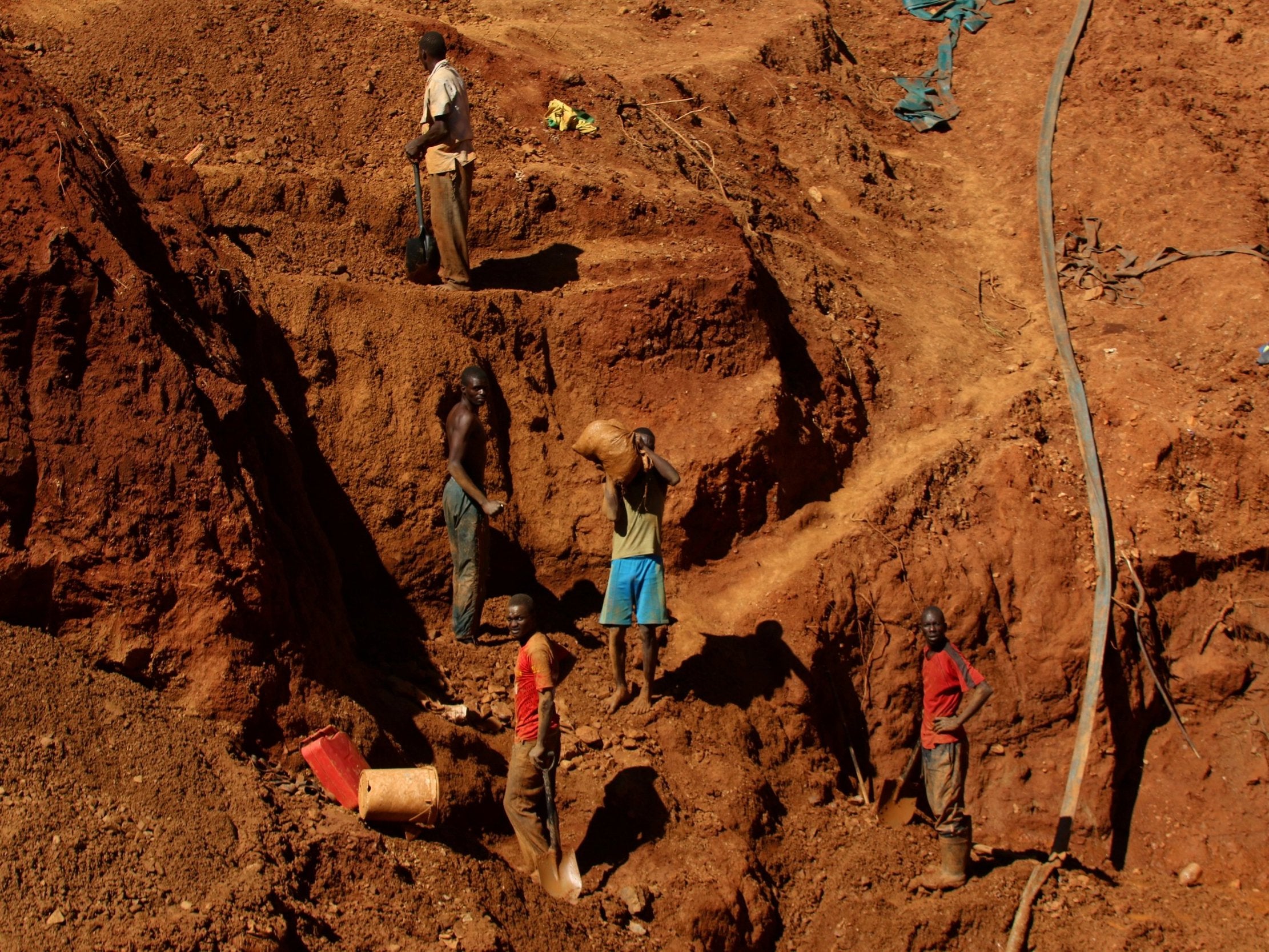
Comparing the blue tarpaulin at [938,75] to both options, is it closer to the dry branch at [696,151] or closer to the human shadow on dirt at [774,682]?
the dry branch at [696,151]

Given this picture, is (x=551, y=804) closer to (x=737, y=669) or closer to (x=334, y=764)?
(x=334, y=764)

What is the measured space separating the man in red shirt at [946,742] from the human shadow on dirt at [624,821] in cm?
164

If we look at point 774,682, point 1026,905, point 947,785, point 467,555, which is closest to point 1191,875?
point 1026,905

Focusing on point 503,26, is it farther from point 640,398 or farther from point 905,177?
point 640,398

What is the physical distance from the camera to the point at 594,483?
8.29 metres

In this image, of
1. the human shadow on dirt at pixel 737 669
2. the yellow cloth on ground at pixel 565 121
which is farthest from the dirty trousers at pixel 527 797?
the yellow cloth on ground at pixel 565 121

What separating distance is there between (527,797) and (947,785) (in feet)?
8.58

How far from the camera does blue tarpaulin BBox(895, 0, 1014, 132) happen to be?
44.7 feet

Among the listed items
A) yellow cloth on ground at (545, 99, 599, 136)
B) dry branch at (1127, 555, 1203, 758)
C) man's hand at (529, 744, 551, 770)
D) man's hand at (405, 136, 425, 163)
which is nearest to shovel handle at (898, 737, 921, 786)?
dry branch at (1127, 555, 1203, 758)

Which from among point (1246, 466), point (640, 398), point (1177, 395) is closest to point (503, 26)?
point (640, 398)

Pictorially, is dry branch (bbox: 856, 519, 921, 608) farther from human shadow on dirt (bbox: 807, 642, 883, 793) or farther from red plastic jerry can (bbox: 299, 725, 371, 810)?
red plastic jerry can (bbox: 299, 725, 371, 810)

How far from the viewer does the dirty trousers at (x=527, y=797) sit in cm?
599

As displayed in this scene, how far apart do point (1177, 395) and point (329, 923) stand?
7.95 m

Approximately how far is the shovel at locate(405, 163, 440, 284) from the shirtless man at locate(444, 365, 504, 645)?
4.37ft
